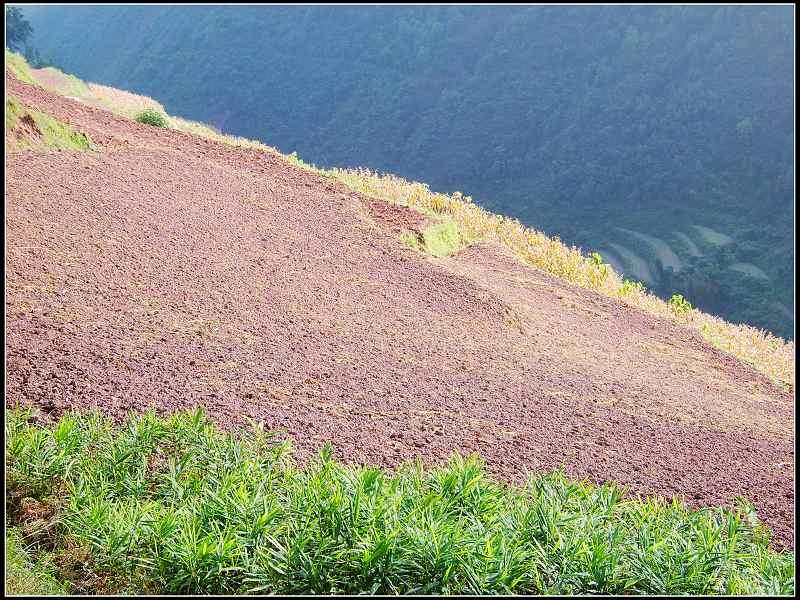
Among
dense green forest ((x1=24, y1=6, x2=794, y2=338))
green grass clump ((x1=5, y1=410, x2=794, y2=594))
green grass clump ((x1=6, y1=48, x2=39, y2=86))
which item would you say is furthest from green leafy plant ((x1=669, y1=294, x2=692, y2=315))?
dense green forest ((x1=24, y1=6, x2=794, y2=338))

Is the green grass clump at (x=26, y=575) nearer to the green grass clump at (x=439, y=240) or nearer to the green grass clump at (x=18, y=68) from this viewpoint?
the green grass clump at (x=439, y=240)

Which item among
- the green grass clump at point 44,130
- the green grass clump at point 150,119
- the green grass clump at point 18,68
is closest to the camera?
the green grass clump at point 44,130

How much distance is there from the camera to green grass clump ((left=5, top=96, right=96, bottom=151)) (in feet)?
27.0

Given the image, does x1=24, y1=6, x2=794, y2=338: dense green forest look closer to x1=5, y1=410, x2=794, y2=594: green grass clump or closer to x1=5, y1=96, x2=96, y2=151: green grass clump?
x1=5, y1=96, x2=96, y2=151: green grass clump

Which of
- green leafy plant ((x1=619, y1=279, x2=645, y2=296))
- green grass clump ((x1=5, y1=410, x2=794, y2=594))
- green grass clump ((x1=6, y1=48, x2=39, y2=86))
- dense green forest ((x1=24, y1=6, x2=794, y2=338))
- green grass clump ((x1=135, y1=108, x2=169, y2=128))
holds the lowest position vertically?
green grass clump ((x1=5, y1=410, x2=794, y2=594))

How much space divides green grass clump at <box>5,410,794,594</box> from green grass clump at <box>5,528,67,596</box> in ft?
0.48

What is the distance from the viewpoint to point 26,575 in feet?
10.7

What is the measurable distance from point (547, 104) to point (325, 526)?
301ft

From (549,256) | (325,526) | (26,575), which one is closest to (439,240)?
(549,256)

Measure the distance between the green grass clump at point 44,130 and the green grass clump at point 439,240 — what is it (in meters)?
3.92

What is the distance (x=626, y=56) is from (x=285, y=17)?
52856 mm

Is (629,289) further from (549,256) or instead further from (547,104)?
(547,104)

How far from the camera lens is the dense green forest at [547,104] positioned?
61.1m

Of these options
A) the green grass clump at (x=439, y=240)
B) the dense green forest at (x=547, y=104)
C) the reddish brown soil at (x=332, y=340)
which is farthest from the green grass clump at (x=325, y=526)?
the dense green forest at (x=547, y=104)
